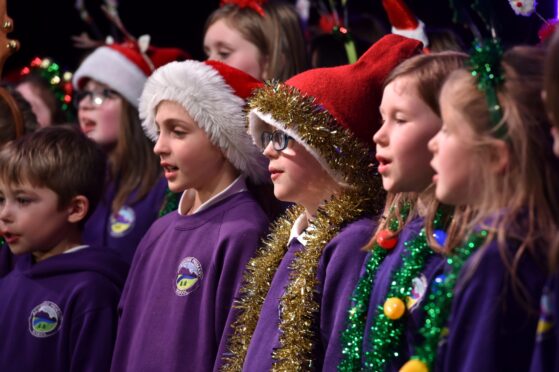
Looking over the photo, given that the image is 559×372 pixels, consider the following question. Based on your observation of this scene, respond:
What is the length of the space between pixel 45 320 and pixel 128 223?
91 centimetres

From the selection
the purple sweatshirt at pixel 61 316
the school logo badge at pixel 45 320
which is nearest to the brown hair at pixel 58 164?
the purple sweatshirt at pixel 61 316

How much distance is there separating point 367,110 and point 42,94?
277 cm

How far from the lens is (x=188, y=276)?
3371mm

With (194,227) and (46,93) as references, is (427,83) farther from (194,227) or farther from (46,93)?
(46,93)

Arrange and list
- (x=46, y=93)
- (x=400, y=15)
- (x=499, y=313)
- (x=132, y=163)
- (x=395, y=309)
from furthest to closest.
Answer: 1. (x=46, y=93)
2. (x=132, y=163)
3. (x=400, y=15)
4. (x=395, y=309)
5. (x=499, y=313)

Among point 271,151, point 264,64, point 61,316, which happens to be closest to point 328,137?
point 271,151

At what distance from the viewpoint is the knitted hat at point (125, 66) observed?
4750 millimetres

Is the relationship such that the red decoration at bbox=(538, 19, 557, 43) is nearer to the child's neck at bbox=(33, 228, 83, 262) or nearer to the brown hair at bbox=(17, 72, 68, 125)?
the child's neck at bbox=(33, 228, 83, 262)

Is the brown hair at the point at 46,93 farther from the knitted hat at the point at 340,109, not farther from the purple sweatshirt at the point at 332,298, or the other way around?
the purple sweatshirt at the point at 332,298

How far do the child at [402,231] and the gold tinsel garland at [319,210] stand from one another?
190 millimetres

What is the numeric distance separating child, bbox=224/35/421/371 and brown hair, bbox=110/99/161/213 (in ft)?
4.88

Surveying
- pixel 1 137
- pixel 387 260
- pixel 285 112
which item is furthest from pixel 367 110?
pixel 1 137

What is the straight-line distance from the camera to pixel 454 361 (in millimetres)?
2227

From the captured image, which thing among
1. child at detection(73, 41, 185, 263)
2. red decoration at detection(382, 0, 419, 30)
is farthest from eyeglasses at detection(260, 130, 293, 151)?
child at detection(73, 41, 185, 263)
